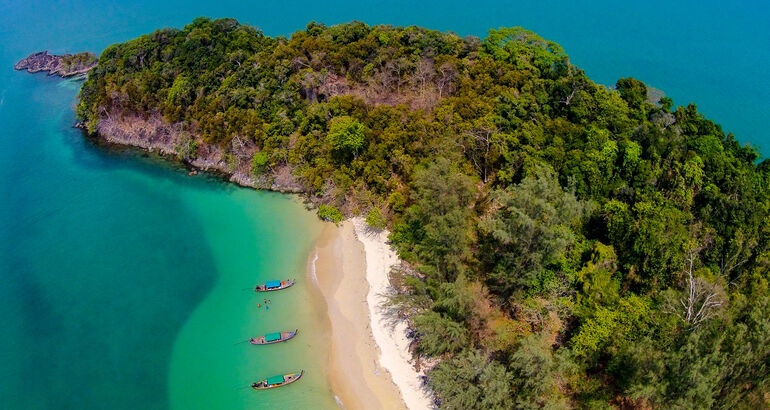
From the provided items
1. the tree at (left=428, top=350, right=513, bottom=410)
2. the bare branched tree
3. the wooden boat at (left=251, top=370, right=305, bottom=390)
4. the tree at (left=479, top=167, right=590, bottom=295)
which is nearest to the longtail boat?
the wooden boat at (left=251, top=370, right=305, bottom=390)

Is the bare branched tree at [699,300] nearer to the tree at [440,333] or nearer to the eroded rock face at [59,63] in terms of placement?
the tree at [440,333]

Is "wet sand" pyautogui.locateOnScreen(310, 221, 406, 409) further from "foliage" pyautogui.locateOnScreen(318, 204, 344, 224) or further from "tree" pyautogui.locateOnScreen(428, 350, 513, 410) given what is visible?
"tree" pyautogui.locateOnScreen(428, 350, 513, 410)

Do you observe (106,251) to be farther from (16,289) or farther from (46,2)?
(46,2)

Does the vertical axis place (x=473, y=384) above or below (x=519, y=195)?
below

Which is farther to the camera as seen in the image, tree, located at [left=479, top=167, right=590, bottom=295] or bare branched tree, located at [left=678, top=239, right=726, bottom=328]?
tree, located at [left=479, top=167, right=590, bottom=295]

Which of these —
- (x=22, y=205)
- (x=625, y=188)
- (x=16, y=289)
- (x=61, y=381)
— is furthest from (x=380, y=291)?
(x=22, y=205)

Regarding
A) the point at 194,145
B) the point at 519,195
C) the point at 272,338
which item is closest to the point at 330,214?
the point at 272,338

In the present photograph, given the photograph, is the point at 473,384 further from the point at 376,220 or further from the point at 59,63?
the point at 59,63
